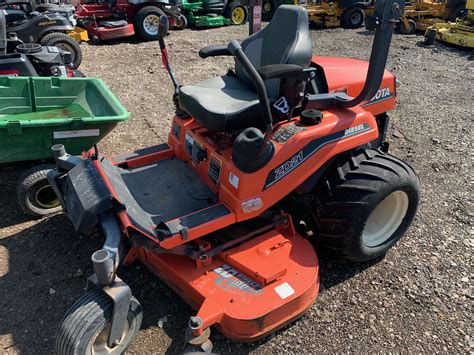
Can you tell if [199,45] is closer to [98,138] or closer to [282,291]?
[98,138]

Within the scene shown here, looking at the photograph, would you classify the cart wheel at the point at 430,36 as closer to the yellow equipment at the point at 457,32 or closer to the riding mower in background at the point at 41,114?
the yellow equipment at the point at 457,32

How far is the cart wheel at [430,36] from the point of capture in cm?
815

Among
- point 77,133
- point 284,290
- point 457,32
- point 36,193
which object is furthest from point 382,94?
point 457,32

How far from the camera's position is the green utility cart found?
3.08 m

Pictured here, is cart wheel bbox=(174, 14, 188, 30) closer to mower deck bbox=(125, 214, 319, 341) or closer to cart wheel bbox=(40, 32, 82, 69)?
cart wheel bbox=(40, 32, 82, 69)

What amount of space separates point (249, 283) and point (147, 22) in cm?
680

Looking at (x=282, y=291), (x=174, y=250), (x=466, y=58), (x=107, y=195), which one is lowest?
(x=466, y=58)

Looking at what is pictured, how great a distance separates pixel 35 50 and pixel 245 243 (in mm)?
3536

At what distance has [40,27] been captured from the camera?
6.08 meters

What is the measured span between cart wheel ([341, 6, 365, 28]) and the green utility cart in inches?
295

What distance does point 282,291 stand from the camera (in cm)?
230

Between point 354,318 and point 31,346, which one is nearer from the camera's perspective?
point 31,346

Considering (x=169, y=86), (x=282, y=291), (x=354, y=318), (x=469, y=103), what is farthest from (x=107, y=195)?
(x=469, y=103)

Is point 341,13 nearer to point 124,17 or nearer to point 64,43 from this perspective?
point 124,17
